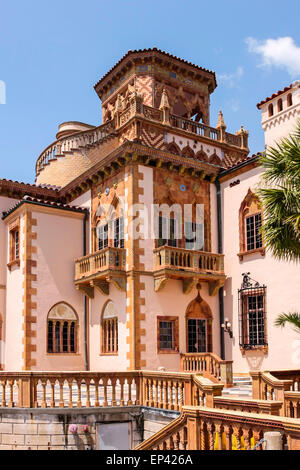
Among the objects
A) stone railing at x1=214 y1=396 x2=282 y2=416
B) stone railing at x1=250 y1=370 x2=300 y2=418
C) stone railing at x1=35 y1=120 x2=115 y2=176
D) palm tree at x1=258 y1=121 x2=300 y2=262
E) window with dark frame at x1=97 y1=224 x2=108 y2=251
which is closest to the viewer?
stone railing at x1=214 y1=396 x2=282 y2=416

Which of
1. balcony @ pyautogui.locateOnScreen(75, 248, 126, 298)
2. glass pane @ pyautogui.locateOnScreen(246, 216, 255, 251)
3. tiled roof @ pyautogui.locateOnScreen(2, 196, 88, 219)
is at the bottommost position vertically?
balcony @ pyautogui.locateOnScreen(75, 248, 126, 298)

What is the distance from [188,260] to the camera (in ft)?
74.0

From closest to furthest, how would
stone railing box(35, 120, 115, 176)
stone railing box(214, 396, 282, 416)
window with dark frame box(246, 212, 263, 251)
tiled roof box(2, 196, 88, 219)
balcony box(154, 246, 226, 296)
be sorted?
stone railing box(214, 396, 282, 416) < balcony box(154, 246, 226, 296) < window with dark frame box(246, 212, 263, 251) < tiled roof box(2, 196, 88, 219) < stone railing box(35, 120, 115, 176)

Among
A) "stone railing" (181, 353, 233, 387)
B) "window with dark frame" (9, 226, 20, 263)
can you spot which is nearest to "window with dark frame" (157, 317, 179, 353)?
"stone railing" (181, 353, 233, 387)

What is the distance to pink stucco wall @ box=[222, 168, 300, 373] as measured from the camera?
20.4m

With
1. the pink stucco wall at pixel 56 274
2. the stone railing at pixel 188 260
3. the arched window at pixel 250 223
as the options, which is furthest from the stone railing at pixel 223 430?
the pink stucco wall at pixel 56 274

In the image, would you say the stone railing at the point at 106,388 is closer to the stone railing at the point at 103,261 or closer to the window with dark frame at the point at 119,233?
the stone railing at the point at 103,261

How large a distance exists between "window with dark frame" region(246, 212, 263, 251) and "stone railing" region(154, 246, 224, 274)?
1.40 meters

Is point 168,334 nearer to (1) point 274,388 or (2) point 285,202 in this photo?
(1) point 274,388

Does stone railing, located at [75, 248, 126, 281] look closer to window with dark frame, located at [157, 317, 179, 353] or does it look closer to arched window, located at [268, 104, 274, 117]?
window with dark frame, located at [157, 317, 179, 353]

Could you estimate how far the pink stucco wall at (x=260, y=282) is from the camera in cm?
2042

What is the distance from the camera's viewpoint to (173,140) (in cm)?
2559

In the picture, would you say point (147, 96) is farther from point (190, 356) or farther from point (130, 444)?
point (130, 444)

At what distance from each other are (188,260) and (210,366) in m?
4.48
